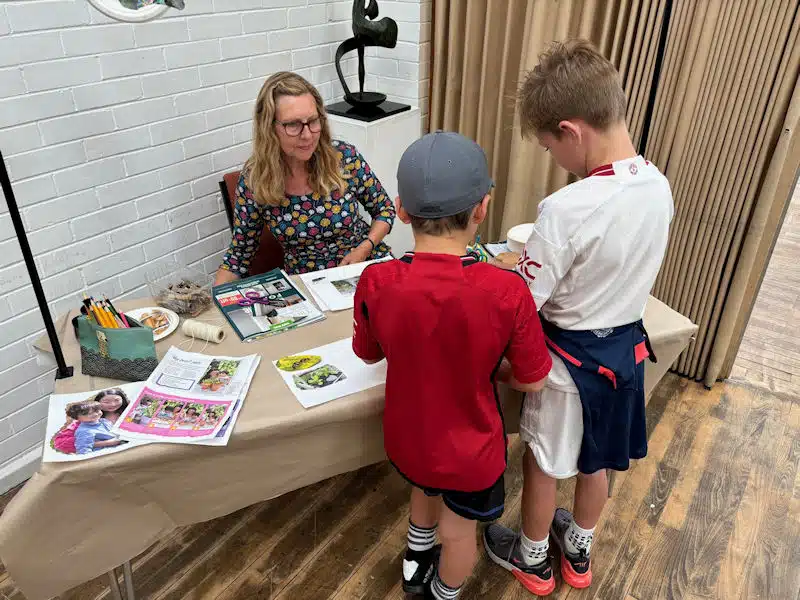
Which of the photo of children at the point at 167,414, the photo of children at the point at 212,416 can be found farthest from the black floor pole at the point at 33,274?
the photo of children at the point at 212,416

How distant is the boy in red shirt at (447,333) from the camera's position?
1.08m

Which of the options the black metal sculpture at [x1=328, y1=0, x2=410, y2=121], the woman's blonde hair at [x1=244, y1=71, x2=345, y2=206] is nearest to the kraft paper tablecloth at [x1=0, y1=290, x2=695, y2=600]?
the woman's blonde hair at [x1=244, y1=71, x2=345, y2=206]

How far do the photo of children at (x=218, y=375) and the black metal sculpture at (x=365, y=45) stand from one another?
154cm

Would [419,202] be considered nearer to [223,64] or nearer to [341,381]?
[341,381]

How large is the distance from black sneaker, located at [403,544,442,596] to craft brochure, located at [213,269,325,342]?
741mm

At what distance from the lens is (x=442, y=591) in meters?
1.61

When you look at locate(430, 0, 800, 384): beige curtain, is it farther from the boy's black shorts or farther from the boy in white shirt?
the boy's black shorts

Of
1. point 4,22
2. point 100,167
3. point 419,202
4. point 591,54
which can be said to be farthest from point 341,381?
point 4,22

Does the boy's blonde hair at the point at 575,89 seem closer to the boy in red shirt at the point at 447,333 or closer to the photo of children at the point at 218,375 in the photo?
the boy in red shirt at the point at 447,333

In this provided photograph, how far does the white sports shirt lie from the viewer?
47.2 inches

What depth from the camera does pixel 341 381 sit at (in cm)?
142

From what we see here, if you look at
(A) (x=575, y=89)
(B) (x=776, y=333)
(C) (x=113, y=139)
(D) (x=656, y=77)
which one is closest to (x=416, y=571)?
(A) (x=575, y=89)

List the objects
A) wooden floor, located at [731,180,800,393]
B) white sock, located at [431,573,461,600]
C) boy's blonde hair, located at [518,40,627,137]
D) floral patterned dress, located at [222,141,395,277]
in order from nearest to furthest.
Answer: boy's blonde hair, located at [518,40,627,137]
white sock, located at [431,573,461,600]
floral patterned dress, located at [222,141,395,277]
wooden floor, located at [731,180,800,393]

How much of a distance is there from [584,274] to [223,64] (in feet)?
5.84
